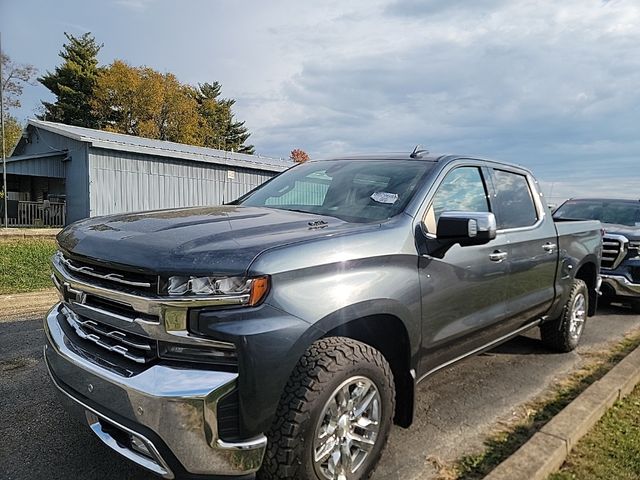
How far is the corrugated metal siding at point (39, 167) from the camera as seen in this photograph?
18.7m

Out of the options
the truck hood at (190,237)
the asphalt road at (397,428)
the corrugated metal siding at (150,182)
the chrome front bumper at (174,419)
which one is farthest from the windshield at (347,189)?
→ the corrugated metal siding at (150,182)

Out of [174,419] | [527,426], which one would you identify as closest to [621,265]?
[527,426]

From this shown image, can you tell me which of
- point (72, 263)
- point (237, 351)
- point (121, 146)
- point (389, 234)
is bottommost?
point (237, 351)

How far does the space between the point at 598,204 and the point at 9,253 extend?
39.8 ft

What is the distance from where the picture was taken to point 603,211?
335 inches

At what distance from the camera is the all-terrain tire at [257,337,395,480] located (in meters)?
2.08

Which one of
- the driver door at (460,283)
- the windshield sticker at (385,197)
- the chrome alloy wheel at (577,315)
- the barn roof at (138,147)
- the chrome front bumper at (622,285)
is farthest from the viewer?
the barn roof at (138,147)

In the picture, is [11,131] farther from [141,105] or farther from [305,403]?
[305,403]

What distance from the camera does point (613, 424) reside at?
328 cm

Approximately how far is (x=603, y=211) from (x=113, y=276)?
8.68 m

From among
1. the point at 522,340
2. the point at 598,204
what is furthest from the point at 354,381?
the point at 598,204

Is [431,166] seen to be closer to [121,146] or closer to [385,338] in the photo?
[385,338]

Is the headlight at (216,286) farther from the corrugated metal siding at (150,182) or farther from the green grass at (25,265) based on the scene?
the corrugated metal siding at (150,182)

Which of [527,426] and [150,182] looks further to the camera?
[150,182]
